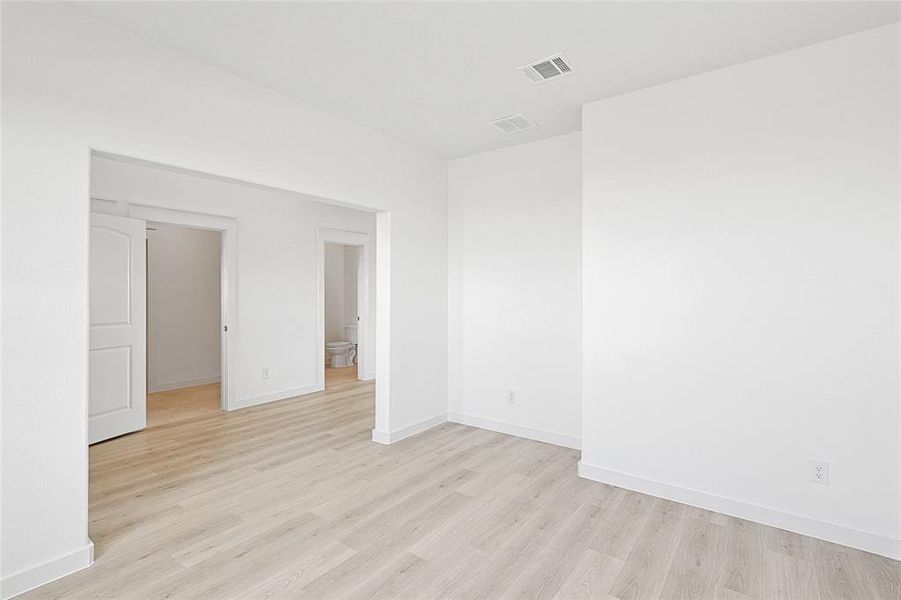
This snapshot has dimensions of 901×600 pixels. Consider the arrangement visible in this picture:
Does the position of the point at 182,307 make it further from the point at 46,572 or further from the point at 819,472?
the point at 819,472

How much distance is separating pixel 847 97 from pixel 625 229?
1319 mm

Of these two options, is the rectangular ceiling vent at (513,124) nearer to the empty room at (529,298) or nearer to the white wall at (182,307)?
the empty room at (529,298)

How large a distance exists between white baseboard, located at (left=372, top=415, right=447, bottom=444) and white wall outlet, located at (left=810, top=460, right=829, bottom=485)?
2959 millimetres

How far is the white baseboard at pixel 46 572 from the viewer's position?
77.9 inches

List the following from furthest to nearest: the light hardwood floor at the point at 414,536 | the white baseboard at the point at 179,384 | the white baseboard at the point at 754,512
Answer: the white baseboard at the point at 179,384
the white baseboard at the point at 754,512
the light hardwood floor at the point at 414,536

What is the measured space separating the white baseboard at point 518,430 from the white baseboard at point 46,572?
309 cm

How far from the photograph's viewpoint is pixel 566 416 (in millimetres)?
4035

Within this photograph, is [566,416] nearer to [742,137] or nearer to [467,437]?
[467,437]

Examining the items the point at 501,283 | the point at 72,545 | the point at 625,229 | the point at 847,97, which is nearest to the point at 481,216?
the point at 501,283

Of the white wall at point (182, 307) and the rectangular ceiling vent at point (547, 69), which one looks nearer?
the rectangular ceiling vent at point (547, 69)

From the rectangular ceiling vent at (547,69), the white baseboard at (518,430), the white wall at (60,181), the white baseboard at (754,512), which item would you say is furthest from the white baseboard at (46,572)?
the rectangular ceiling vent at (547,69)

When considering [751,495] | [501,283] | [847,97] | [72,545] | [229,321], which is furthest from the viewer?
[229,321]

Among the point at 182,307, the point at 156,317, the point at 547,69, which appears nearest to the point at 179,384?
the point at 156,317

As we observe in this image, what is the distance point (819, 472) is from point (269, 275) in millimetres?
5427
